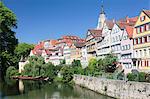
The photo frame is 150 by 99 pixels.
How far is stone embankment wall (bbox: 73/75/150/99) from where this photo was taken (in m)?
28.7

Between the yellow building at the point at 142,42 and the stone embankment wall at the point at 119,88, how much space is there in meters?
6.15

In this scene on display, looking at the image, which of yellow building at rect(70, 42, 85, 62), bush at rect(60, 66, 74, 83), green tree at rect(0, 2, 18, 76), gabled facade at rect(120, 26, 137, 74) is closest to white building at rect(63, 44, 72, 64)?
yellow building at rect(70, 42, 85, 62)

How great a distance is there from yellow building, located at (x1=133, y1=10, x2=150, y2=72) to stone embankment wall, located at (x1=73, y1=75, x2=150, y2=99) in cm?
615

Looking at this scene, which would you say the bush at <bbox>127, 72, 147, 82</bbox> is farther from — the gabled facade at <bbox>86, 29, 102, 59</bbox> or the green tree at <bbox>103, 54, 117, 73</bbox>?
the gabled facade at <bbox>86, 29, 102, 59</bbox>

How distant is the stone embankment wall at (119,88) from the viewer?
2866 cm

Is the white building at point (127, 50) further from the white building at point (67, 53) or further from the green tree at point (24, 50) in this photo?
the green tree at point (24, 50)

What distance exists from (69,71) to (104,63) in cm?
946

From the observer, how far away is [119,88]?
3328cm

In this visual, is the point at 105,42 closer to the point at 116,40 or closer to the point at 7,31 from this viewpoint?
the point at 116,40

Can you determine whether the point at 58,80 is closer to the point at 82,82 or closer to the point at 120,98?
the point at 82,82

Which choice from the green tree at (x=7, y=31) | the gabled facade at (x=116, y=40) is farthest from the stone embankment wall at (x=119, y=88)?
the green tree at (x=7, y=31)

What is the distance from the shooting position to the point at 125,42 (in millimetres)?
47250

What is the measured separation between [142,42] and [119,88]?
37.1 ft

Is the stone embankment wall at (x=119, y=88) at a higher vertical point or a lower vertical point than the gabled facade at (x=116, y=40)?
lower
